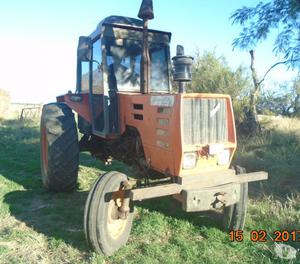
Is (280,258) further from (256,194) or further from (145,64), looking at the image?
(145,64)

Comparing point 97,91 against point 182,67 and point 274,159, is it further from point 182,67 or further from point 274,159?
point 274,159

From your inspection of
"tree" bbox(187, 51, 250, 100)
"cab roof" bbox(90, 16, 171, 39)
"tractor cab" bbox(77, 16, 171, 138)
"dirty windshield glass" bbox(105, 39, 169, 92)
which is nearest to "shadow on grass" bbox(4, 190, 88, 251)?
"tractor cab" bbox(77, 16, 171, 138)

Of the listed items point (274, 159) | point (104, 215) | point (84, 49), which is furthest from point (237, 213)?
point (274, 159)

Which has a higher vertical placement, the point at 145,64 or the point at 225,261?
the point at 145,64

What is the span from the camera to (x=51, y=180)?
194 inches

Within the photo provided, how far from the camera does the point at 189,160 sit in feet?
11.8

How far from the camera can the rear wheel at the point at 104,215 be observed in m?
3.30

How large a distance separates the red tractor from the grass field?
0.26 metres

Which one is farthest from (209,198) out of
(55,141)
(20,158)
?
(20,158)

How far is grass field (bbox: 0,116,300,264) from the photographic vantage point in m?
3.48

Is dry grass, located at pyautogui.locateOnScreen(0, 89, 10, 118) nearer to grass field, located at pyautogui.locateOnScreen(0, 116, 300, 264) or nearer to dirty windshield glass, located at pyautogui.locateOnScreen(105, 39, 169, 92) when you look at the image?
grass field, located at pyautogui.locateOnScreen(0, 116, 300, 264)

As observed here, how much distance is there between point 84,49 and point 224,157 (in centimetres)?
243

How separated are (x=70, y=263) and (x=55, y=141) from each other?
1958 millimetres
